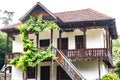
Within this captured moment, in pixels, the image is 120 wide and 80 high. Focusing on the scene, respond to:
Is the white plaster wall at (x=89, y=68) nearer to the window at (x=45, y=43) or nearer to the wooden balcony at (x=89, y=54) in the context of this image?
the wooden balcony at (x=89, y=54)

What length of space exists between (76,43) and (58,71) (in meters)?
3.52

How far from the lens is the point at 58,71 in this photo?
3117cm

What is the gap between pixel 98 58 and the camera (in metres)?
27.9

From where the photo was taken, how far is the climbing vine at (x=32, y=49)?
1071 inches

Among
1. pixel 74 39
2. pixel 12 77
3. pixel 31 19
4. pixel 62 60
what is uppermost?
pixel 31 19

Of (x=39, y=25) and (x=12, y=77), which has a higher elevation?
(x=39, y=25)

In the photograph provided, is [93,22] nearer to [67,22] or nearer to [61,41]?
[67,22]

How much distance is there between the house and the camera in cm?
2806

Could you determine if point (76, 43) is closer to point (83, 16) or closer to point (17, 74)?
point (83, 16)

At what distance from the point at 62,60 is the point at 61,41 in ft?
14.0

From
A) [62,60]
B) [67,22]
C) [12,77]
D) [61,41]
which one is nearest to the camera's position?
[62,60]

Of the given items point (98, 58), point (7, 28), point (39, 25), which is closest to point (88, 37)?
point (98, 58)

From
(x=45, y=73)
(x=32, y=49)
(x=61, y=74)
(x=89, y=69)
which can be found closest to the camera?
(x=32, y=49)

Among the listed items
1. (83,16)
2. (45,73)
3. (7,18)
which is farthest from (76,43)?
(7,18)
